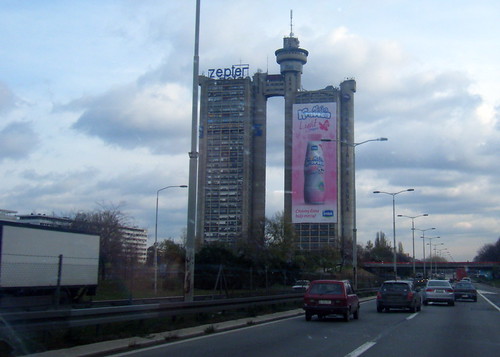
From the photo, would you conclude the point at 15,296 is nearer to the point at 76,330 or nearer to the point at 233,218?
the point at 76,330

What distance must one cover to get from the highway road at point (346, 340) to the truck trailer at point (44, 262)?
26.4 ft

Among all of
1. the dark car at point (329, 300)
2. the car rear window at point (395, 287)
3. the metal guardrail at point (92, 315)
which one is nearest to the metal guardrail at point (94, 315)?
the metal guardrail at point (92, 315)

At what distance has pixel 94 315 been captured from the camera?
47.0 ft

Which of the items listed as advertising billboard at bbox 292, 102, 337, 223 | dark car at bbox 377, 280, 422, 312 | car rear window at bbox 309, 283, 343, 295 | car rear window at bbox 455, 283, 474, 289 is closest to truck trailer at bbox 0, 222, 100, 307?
car rear window at bbox 309, 283, 343, 295

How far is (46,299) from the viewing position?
24.8 m

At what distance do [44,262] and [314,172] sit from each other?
89.4 metres

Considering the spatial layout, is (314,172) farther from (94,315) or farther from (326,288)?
(94,315)

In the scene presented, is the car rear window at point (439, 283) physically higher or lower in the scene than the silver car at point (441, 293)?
higher

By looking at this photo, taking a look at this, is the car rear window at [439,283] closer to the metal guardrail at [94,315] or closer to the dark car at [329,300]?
the dark car at [329,300]

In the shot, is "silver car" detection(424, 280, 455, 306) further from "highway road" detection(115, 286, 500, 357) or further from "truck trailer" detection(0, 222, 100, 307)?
"truck trailer" detection(0, 222, 100, 307)

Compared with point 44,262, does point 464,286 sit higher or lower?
lower

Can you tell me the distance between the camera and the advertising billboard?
113000 mm

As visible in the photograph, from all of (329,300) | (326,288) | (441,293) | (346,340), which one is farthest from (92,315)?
(441,293)

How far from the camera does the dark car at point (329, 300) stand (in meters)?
22.8
